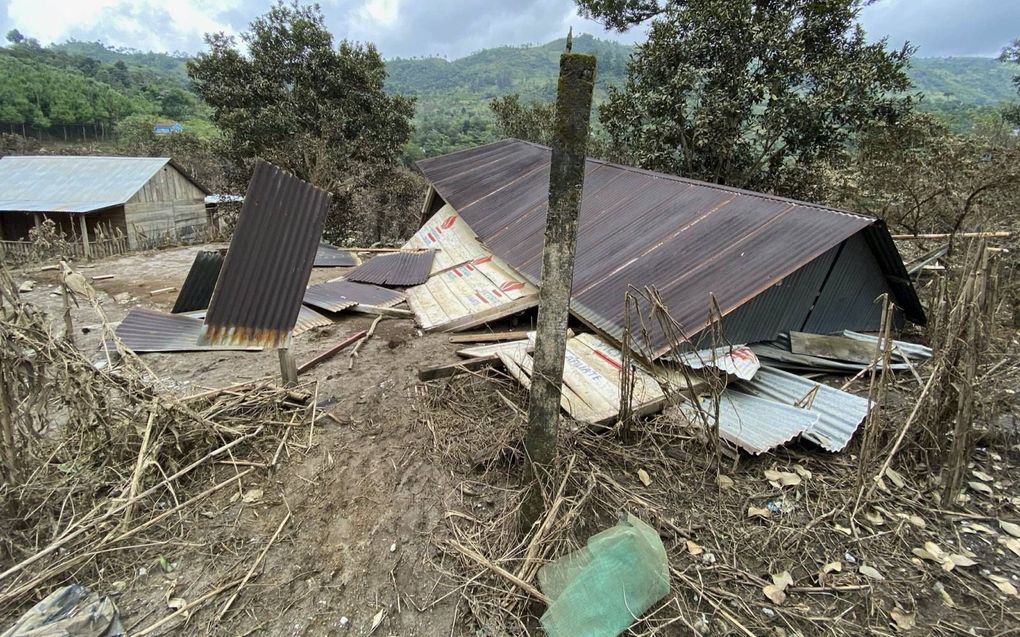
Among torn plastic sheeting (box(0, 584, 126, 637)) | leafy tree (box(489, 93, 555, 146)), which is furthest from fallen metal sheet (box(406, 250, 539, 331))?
leafy tree (box(489, 93, 555, 146))

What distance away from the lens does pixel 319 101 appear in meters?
17.4

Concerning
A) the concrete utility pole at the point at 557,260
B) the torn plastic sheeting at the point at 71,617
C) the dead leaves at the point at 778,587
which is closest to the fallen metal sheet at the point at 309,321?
the torn plastic sheeting at the point at 71,617

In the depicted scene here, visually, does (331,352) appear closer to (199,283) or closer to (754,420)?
(199,283)

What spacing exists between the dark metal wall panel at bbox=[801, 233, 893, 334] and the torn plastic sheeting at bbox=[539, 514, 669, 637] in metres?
4.21

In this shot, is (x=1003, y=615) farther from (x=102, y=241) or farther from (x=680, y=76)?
(x=102, y=241)

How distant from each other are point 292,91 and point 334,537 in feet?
60.3

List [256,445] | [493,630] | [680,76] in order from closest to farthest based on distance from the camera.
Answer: [493,630], [256,445], [680,76]

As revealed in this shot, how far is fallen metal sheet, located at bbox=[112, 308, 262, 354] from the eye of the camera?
5.79m

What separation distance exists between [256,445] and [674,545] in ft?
10.7

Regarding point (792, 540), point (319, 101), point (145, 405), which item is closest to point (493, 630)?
point (792, 540)

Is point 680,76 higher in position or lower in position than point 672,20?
lower

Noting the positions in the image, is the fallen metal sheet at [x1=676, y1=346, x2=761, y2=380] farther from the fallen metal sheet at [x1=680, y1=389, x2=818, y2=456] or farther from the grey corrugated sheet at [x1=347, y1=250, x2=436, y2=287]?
the grey corrugated sheet at [x1=347, y1=250, x2=436, y2=287]

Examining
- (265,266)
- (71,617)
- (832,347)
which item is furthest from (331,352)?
(832,347)

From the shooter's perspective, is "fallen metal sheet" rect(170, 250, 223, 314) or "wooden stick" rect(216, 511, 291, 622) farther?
"fallen metal sheet" rect(170, 250, 223, 314)
